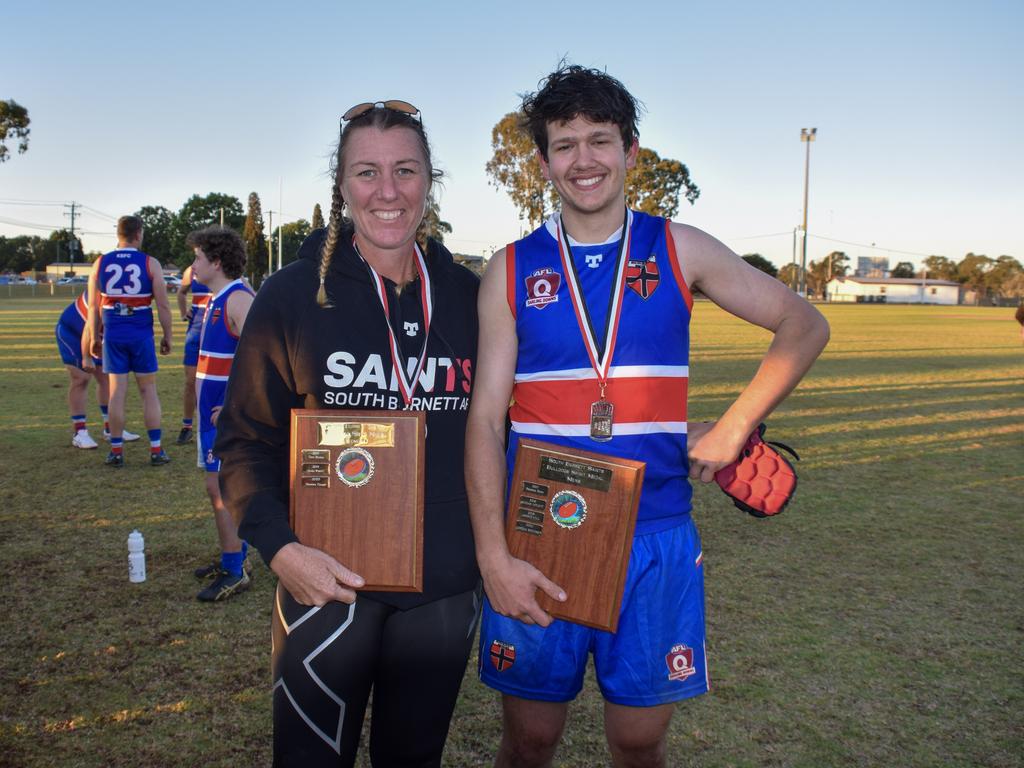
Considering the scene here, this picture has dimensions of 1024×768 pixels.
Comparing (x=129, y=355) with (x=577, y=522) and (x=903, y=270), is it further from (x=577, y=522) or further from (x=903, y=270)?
(x=903, y=270)

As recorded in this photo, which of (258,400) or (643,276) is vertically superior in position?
(643,276)

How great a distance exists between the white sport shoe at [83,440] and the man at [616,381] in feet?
25.4

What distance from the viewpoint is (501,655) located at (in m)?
2.37

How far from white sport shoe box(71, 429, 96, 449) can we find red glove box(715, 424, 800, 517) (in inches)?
322

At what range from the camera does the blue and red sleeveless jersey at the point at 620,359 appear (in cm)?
226

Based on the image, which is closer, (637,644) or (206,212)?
(637,644)

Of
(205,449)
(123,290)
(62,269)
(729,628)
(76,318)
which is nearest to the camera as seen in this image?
(729,628)

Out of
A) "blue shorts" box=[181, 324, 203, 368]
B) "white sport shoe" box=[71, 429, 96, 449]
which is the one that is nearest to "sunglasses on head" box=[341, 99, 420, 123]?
"blue shorts" box=[181, 324, 203, 368]

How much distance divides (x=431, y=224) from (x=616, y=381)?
800 mm

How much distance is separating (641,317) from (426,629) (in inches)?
42.1

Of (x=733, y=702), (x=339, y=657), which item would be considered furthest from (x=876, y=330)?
(x=339, y=657)

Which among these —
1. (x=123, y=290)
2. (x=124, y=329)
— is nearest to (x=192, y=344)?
(x=124, y=329)

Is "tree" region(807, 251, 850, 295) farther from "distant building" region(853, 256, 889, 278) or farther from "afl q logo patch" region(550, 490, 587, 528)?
"afl q logo patch" region(550, 490, 587, 528)

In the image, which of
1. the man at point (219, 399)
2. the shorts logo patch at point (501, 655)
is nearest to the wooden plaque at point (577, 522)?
the shorts logo patch at point (501, 655)
